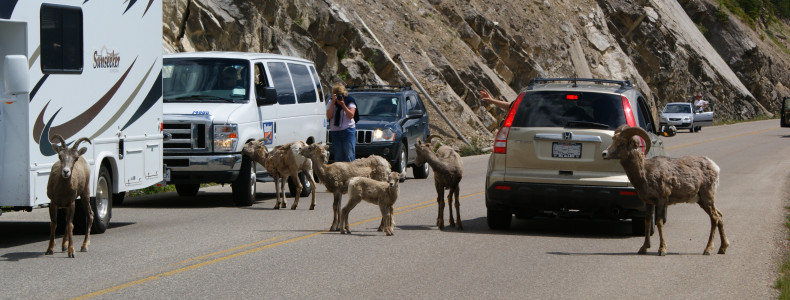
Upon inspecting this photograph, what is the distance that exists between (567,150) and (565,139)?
14 cm

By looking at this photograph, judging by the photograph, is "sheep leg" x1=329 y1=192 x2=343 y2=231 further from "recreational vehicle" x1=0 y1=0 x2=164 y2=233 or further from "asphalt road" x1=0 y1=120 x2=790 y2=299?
"recreational vehicle" x1=0 y1=0 x2=164 y2=233

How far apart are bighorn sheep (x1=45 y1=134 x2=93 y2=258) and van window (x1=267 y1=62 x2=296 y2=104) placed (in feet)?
21.0

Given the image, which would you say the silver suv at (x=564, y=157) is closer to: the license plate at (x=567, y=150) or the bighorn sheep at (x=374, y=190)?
the license plate at (x=567, y=150)

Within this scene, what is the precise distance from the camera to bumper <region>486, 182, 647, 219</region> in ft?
39.3

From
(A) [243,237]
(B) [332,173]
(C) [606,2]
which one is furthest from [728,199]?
(C) [606,2]

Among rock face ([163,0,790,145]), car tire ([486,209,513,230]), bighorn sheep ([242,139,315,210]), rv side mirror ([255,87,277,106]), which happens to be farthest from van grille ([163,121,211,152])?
rock face ([163,0,790,145])

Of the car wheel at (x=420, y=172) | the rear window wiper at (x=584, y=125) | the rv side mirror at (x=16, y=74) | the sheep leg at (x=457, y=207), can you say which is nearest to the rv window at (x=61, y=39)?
the rv side mirror at (x=16, y=74)

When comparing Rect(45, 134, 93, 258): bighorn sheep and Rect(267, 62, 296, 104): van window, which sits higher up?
Rect(267, 62, 296, 104): van window

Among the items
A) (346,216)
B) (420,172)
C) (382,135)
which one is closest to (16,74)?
(346,216)

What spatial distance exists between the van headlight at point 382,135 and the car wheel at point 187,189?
426 cm

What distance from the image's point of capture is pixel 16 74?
10.6 m

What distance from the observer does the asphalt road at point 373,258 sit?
8797 millimetres

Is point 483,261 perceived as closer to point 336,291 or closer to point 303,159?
point 336,291

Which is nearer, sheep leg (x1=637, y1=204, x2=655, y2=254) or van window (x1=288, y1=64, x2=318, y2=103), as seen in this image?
sheep leg (x1=637, y1=204, x2=655, y2=254)
